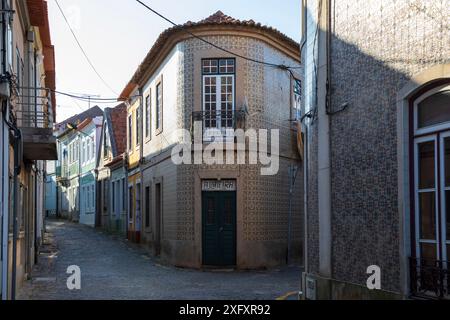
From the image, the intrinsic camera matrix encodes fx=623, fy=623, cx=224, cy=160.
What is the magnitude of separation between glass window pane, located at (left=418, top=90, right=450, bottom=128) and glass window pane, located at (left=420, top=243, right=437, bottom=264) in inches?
59.2

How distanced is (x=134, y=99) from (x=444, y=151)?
62.8 ft

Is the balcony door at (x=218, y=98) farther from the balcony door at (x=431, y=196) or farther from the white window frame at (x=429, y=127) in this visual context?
the balcony door at (x=431, y=196)

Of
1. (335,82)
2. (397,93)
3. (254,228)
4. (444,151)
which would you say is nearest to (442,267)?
(444,151)

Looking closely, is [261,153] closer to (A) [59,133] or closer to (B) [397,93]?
(B) [397,93]

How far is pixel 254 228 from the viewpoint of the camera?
58.1ft

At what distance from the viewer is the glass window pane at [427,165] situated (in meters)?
7.76

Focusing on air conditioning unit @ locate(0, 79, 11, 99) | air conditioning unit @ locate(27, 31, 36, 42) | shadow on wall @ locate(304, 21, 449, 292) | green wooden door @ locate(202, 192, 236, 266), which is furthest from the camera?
green wooden door @ locate(202, 192, 236, 266)

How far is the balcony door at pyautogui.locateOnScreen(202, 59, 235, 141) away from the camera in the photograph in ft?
58.3

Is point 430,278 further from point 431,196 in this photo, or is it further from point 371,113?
point 371,113

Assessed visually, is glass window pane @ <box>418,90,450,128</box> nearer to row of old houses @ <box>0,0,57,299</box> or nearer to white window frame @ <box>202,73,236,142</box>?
row of old houses @ <box>0,0,57,299</box>

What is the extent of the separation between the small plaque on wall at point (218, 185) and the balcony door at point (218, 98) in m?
1.25

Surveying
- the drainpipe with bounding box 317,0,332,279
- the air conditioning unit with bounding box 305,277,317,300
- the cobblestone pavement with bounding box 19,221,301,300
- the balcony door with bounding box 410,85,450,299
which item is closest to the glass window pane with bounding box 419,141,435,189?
the balcony door with bounding box 410,85,450,299

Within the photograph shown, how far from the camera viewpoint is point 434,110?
777 cm

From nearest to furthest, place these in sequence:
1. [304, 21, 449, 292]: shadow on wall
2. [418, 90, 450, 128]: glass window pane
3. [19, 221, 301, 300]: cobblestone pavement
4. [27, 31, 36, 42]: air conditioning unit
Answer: [418, 90, 450, 128]: glass window pane < [304, 21, 449, 292]: shadow on wall < [19, 221, 301, 300]: cobblestone pavement < [27, 31, 36, 42]: air conditioning unit
